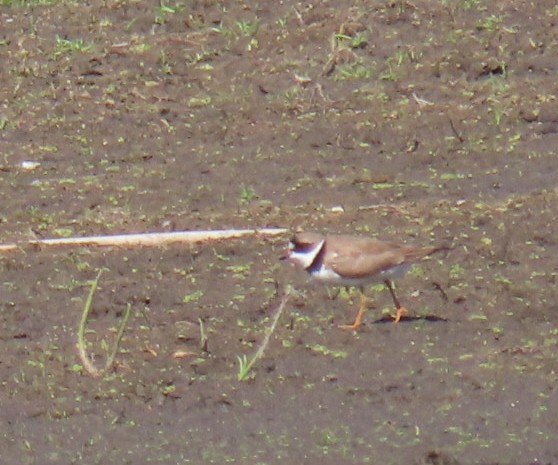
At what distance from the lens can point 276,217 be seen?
10.3m

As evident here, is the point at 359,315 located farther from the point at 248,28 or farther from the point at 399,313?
the point at 248,28

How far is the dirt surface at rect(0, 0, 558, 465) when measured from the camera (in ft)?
24.2

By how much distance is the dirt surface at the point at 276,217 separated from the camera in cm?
739

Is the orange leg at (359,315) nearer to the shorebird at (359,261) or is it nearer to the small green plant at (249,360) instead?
the shorebird at (359,261)

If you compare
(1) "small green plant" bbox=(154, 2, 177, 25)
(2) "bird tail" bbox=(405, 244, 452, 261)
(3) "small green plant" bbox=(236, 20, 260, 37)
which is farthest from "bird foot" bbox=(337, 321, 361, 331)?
(1) "small green plant" bbox=(154, 2, 177, 25)

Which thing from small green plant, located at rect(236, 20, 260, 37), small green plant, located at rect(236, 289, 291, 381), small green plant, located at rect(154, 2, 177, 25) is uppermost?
small green plant, located at rect(236, 289, 291, 381)

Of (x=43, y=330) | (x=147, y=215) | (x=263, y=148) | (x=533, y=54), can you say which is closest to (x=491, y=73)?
(x=533, y=54)

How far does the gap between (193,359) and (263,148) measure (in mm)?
3838

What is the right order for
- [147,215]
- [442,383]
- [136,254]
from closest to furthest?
[442,383] < [136,254] < [147,215]

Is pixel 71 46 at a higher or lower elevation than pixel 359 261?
lower

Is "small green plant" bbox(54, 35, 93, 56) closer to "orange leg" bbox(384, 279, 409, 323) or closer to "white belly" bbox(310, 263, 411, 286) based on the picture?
"white belly" bbox(310, 263, 411, 286)

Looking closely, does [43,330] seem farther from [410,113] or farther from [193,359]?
[410,113]

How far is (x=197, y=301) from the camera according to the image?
8867mm

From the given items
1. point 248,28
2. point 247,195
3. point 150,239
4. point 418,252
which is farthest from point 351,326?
point 248,28
